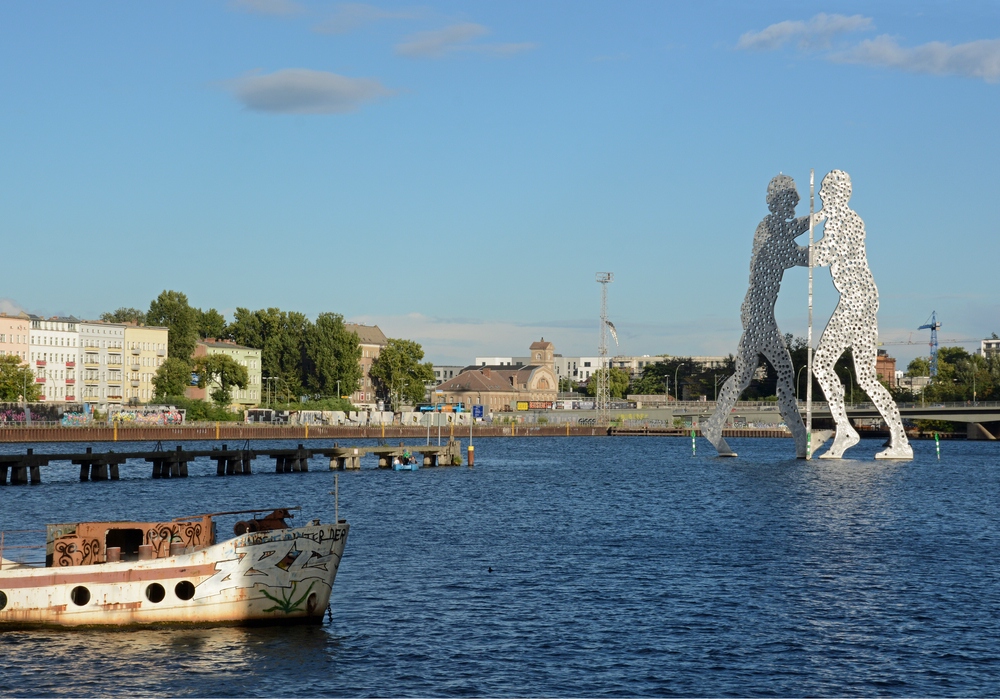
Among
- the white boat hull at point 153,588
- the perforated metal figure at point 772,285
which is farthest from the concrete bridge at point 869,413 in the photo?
the white boat hull at point 153,588

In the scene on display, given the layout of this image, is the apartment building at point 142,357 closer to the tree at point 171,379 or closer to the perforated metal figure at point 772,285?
the tree at point 171,379

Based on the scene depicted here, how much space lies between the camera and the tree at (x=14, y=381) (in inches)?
5635

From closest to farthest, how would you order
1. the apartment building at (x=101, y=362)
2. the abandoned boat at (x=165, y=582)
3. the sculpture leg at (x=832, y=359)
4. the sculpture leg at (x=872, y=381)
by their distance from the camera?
1. the abandoned boat at (x=165, y=582)
2. the sculpture leg at (x=832, y=359)
3. the sculpture leg at (x=872, y=381)
4. the apartment building at (x=101, y=362)

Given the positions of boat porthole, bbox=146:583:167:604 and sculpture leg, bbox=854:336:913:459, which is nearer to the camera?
boat porthole, bbox=146:583:167:604

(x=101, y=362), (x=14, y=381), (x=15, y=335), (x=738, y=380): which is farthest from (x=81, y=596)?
(x=101, y=362)

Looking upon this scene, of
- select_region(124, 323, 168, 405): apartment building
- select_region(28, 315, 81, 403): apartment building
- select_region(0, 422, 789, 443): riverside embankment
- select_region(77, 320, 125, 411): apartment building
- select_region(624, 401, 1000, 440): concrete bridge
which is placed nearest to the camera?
select_region(0, 422, 789, 443): riverside embankment

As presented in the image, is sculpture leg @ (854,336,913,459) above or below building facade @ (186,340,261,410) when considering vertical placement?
below

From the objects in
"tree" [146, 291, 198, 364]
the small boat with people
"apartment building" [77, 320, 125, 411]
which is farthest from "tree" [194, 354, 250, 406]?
the small boat with people

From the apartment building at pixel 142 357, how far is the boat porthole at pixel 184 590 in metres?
146

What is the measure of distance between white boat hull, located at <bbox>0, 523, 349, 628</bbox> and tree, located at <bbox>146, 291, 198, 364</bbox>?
151m

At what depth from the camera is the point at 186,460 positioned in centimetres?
8456

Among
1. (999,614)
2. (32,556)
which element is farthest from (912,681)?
(32,556)

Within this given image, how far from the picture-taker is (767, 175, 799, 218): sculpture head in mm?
87188

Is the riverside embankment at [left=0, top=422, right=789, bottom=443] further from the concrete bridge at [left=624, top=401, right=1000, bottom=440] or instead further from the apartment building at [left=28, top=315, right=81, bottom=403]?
the apartment building at [left=28, top=315, right=81, bottom=403]
